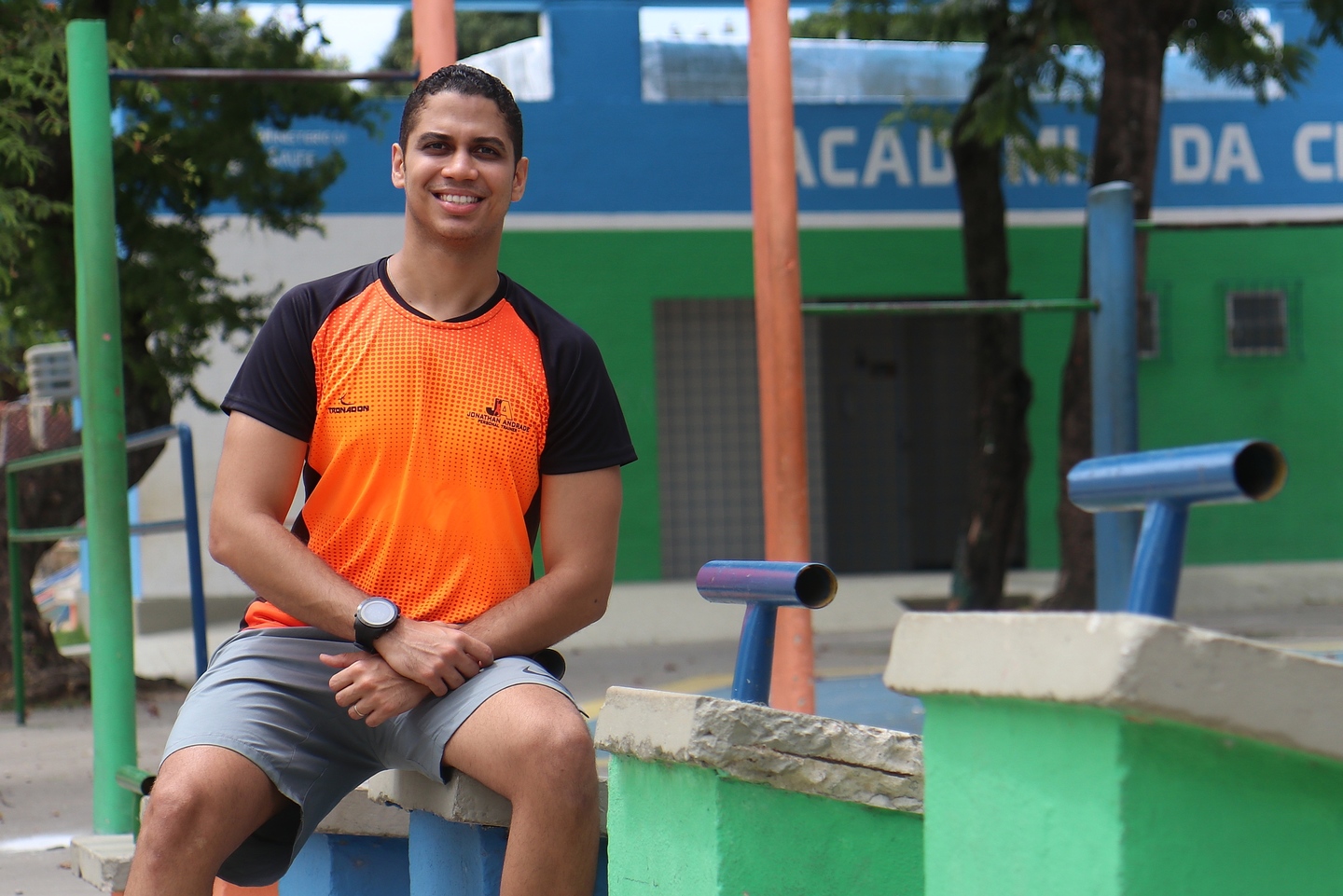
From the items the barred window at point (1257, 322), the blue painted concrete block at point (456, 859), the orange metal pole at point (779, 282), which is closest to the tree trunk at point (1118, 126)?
the orange metal pole at point (779, 282)

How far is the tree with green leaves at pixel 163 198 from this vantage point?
23.2 ft

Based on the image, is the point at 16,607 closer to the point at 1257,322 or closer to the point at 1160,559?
the point at 1160,559

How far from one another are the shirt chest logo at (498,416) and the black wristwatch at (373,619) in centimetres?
34

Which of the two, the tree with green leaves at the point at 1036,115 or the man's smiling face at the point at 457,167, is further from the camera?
the tree with green leaves at the point at 1036,115

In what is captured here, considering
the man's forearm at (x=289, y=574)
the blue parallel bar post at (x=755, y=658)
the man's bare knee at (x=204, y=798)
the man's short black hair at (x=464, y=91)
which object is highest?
the man's short black hair at (x=464, y=91)

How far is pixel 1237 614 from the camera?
10086mm

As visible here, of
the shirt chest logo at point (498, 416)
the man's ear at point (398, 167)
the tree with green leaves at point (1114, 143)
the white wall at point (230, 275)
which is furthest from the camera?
the white wall at point (230, 275)

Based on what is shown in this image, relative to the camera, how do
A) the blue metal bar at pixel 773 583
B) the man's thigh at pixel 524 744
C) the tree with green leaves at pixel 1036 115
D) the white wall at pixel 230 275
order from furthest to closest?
the white wall at pixel 230 275 < the tree with green leaves at pixel 1036 115 < the man's thigh at pixel 524 744 < the blue metal bar at pixel 773 583

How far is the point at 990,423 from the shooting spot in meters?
8.78

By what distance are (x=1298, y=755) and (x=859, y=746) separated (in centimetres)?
63

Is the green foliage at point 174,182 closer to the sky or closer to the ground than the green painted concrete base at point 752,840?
closer to the sky

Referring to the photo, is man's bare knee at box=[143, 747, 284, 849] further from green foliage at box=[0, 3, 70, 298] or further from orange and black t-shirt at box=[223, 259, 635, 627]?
green foliage at box=[0, 3, 70, 298]

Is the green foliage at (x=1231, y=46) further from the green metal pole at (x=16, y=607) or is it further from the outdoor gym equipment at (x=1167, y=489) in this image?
the outdoor gym equipment at (x=1167, y=489)

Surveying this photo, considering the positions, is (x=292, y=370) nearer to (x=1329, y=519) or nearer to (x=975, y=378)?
(x=975, y=378)
